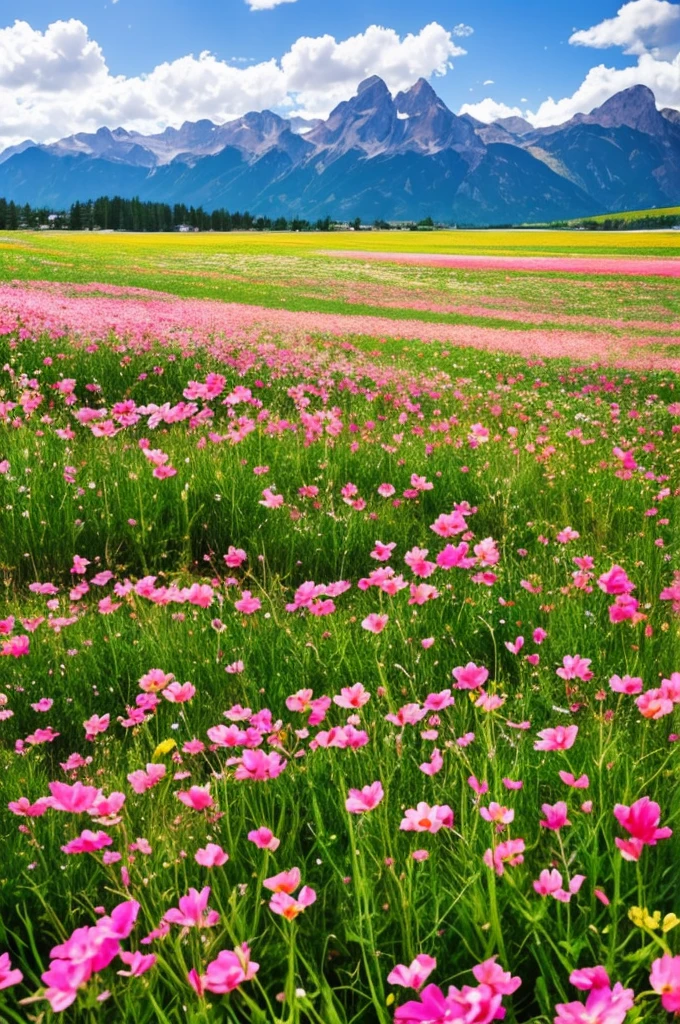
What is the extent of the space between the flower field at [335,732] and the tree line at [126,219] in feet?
502

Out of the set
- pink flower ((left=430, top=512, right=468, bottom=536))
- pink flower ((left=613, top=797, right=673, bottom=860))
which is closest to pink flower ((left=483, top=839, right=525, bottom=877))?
pink flower ((left=613, top=797, right=673, bottom=860))

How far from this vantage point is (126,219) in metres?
153

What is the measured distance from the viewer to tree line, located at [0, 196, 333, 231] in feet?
481

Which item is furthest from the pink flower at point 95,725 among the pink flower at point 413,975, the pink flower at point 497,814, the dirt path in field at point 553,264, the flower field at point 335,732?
the dirt path in field at point 553,264

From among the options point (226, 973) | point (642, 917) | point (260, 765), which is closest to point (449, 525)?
point (260, 765)

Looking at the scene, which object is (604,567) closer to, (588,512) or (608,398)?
(588,512)

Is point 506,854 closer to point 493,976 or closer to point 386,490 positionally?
point 493,976

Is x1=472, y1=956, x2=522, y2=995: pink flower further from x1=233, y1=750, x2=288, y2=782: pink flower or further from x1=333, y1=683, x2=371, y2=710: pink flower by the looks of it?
x1=333, y1=683, x2=371, y2=710: pink flower

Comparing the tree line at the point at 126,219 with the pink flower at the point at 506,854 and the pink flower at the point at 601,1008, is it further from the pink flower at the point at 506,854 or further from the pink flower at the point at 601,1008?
the pink flower at the point at 601,1008

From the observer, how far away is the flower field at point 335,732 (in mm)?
1437

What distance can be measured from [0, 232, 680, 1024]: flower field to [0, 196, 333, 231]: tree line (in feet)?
502

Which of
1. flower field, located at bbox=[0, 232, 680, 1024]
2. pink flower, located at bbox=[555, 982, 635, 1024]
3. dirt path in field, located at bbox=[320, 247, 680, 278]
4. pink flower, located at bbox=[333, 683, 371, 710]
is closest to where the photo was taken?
pink flower, located at bbox=[555, 982, 635, 1024]

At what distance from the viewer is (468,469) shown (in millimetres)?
5656

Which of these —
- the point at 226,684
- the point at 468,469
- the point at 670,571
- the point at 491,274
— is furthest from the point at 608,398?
the point at 491,274
